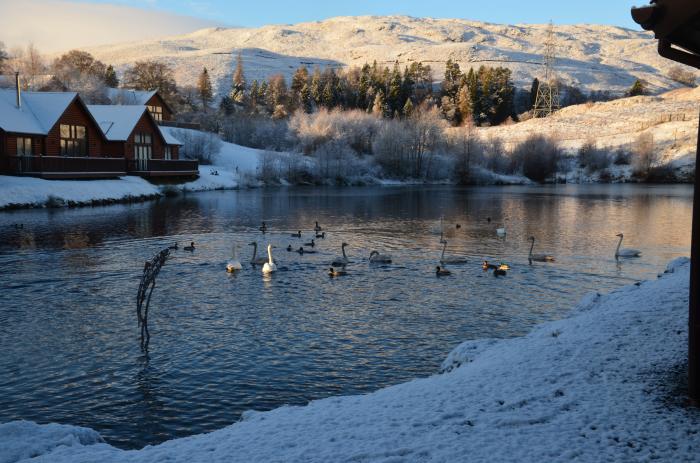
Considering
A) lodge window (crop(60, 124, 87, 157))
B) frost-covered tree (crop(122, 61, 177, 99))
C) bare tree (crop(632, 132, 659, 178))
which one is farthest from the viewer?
frost-covered tree (crop(122, 61, 177, 99))

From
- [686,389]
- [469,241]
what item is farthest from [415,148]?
[686,389]

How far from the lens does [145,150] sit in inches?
2525

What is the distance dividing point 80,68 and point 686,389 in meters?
136

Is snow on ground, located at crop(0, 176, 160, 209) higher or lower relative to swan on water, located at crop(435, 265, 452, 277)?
higher

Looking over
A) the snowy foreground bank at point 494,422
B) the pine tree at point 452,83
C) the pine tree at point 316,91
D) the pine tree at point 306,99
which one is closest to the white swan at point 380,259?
the snowy foreground bank at point 494,422

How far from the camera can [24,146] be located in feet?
162

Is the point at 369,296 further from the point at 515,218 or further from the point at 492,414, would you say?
the point at 515,218

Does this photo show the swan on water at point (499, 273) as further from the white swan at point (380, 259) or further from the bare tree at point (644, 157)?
Result: the bare tree at point (644, 157)

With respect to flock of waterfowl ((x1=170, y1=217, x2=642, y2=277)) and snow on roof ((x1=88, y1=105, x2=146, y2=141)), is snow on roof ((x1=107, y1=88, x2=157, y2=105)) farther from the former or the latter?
flock of waterfowl ((x1=170, y1=217, x2=642, y2=277))

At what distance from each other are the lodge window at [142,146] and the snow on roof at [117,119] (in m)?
1.94

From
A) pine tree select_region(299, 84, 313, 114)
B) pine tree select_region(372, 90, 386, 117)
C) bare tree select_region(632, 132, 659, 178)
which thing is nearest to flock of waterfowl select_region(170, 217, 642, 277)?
bare tree select_region(632, 132, 659, 178)

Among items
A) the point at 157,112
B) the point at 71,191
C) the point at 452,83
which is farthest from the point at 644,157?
the point at 71,191

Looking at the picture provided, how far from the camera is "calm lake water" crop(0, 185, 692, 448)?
35.6 ft

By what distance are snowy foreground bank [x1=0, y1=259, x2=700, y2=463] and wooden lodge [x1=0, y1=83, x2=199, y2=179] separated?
46283 millimetres
